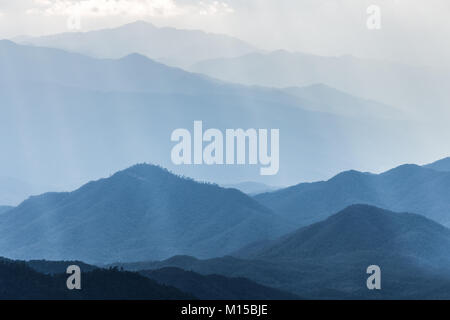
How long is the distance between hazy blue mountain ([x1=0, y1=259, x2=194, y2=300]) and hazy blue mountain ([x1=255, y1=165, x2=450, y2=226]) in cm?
6542

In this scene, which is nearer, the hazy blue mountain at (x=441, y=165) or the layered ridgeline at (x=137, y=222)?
the layered ridgeline at (x=137, y=222)

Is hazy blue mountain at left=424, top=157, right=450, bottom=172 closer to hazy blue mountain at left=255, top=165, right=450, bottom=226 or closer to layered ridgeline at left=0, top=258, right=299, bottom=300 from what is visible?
hazy blue mountain at left=255, top=165, right=450, bottom=226

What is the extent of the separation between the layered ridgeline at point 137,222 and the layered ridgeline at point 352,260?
13.4 metres

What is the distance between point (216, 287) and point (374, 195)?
68844 millimetres

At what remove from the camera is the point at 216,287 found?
186 ft

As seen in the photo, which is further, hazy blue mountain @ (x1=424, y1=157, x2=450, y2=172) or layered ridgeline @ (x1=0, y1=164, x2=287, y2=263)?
hazy blue mountain @ (x1=424, y1=157, x2=450, y2=172)

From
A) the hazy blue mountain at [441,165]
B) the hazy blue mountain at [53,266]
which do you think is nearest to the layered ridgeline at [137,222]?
the hazy blue mountain at [53,266]

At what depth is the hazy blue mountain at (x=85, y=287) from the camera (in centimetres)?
4728

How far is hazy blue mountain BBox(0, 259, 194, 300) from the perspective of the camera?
4728 cm

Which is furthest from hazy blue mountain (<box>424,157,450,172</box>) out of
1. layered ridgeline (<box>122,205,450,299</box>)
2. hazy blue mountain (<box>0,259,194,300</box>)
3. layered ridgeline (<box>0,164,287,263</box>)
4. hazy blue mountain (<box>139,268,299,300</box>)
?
hazy blue mountain (<box>0,259,194,300</box>)

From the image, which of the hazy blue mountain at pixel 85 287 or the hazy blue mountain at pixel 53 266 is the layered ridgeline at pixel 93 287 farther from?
the hazy blue mountain at pixel 53 266

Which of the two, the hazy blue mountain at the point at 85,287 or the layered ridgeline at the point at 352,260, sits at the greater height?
the layered ridgeline at the point at 352,260
